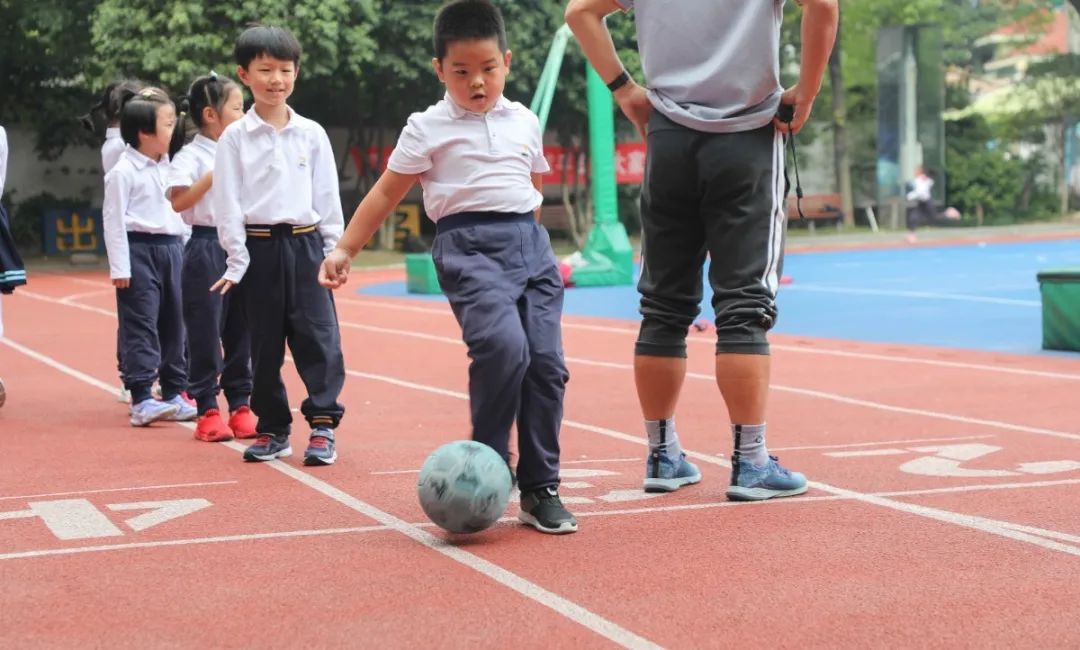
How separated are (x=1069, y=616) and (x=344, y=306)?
15552 millimetres

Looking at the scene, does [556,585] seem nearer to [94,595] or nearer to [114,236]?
[94,595]

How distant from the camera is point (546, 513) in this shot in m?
5.02

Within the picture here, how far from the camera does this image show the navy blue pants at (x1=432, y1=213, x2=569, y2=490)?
5047mm

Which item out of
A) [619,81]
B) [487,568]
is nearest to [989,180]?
[619,81]

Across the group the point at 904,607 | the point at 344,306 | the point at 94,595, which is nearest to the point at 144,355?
the point at 94,595

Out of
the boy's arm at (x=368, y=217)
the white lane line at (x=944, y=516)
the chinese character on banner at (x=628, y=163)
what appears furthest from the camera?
the chinese character on banner at (x=628, y=163)

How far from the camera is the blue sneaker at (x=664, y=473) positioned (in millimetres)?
5684

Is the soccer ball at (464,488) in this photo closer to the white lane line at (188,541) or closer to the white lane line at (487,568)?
the white lane line at (487,568)

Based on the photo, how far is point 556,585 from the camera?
14.0ft

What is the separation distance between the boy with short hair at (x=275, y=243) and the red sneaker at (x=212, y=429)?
0.69 metres

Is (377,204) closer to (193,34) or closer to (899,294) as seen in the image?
(899,294)

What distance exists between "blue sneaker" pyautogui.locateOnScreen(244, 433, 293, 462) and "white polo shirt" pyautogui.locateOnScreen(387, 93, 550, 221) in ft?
6.17

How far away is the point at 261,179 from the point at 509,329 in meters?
2.18

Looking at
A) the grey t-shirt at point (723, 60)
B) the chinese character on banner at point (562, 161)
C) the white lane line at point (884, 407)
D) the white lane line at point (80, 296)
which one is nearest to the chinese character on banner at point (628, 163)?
→ the chinese character on banner at point (562, 161)
